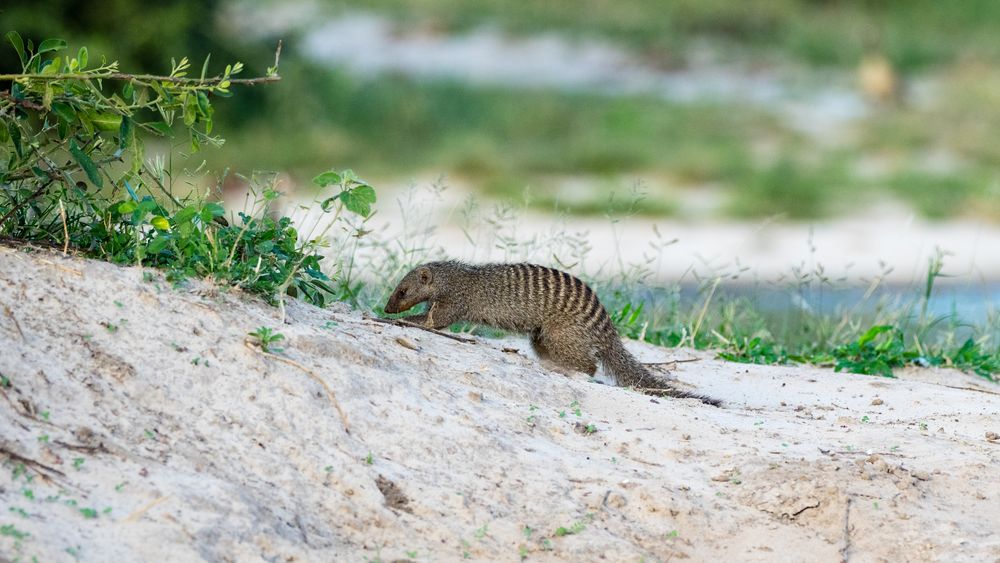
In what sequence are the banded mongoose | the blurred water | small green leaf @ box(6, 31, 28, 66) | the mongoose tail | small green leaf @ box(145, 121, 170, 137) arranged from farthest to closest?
the blurred water → the banded mongoose → the mongoose tail → small green leaf @ box(145, 121, 170, 137) → small green leaf @ box(6, 31, 28, 66)

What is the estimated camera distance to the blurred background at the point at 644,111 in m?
11.1

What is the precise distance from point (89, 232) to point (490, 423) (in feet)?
3.98

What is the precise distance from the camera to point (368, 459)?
3186mm

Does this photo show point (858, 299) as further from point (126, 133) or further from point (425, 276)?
point (126, 133)

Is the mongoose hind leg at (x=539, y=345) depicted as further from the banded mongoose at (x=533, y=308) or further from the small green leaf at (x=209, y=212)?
the small green leaf at (x=209, y=212)

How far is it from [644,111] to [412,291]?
30.2ft

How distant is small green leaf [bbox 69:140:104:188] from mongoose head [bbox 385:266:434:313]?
1.58 m

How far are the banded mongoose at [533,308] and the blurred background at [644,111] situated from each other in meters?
4.58

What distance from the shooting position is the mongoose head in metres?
4.94

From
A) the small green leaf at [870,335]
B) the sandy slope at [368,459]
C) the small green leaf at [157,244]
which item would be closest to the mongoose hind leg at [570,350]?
the sandy slope at [368,459]

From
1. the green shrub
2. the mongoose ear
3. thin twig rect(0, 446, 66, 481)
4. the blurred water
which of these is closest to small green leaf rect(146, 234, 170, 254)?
the green shrub

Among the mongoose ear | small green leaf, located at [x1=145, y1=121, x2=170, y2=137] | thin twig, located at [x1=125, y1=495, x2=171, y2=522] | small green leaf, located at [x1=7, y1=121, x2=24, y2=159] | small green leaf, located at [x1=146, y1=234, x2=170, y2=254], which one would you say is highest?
small green leaf, located at [x1=145, y1=121, x2=170, y2=137]

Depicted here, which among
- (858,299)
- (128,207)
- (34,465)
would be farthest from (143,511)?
(858,299)

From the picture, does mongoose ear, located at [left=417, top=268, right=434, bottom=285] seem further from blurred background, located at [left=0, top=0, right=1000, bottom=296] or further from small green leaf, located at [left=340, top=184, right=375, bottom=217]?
blurred background, located at [left=0, top=0, right=1000, bottom=296]
